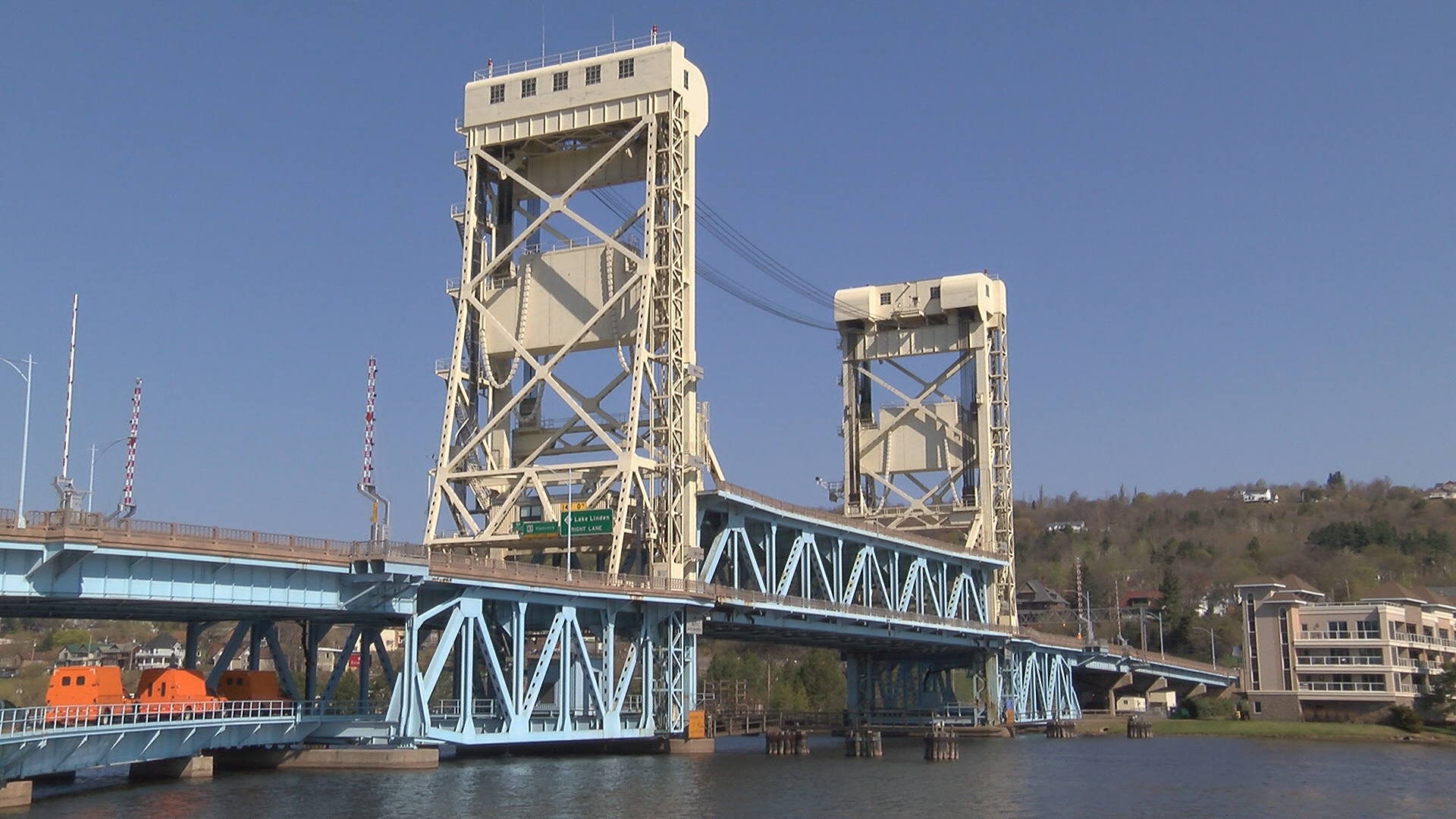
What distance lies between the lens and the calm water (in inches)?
1795

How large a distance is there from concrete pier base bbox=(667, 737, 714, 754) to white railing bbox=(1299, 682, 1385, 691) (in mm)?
61672

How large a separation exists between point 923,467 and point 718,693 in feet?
109

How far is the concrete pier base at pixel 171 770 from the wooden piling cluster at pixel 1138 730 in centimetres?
7211

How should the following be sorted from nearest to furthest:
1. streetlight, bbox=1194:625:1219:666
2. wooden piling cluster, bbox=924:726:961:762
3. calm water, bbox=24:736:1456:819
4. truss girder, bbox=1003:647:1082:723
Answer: calm water, bbox=24:736:1456:819
wooden piling cluster, bbox=924:726:961:762
truss girder, bbox=1003:647:1082:723
streetlight, bbox=1194:625:1219:666

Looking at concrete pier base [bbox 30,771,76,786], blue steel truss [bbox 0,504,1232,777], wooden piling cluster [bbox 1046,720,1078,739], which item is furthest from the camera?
wooden piling cluster [bbox 1046,720,1078,739]

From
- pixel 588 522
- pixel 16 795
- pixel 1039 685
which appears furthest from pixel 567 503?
pixel 1039 685

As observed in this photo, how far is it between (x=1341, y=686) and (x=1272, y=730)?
12.3m

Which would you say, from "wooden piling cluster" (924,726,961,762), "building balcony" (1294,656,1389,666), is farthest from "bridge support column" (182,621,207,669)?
"building balcony" (1294,656,1389,666)

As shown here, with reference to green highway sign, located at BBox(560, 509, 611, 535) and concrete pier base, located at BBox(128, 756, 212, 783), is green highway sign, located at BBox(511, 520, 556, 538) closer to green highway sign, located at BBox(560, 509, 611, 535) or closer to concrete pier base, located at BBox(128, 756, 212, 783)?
green highway sign, located at BBox(560, 509, 611, 535)

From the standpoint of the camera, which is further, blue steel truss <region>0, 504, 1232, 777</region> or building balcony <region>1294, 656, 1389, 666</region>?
building balcony <region>1294, 656, 1389, 666</region>

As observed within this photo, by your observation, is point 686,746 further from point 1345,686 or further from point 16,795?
point 1345,686

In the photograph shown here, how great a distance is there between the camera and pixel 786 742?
3268 inches

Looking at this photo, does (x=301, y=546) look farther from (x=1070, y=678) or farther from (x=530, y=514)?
(x=1070, y=678)

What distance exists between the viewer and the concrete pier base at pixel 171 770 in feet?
174
